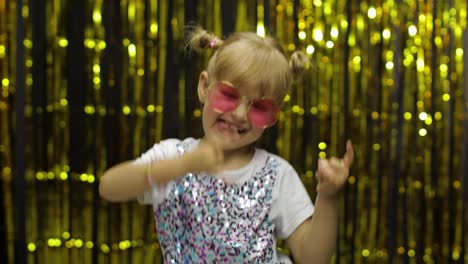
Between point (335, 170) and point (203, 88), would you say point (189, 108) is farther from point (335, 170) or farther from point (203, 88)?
A: point (335, 170)

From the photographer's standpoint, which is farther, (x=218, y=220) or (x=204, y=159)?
(x=218, y=220)

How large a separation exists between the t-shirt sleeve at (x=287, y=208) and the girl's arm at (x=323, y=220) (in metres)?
0.01

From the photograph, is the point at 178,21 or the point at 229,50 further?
the point at 178,21

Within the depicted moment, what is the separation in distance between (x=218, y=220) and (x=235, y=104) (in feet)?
0.66

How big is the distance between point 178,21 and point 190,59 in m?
0.09

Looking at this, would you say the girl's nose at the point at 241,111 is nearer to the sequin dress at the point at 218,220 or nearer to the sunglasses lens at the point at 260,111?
the sunglasses lens at the point at 260,111

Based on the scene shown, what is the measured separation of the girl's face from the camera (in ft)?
3.47

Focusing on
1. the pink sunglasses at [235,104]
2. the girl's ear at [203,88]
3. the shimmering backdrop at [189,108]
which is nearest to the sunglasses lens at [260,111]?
the pink sunglasses at [235,104]

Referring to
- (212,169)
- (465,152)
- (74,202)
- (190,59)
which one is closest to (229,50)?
(212,169)

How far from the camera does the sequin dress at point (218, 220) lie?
108 centimetres

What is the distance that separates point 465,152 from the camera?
1564 millimetres

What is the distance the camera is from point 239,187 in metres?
1.11

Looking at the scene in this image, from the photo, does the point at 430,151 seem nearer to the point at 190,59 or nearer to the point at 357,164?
the point at 357,164

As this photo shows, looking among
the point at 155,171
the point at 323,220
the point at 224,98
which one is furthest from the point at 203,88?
the point at 323,220
